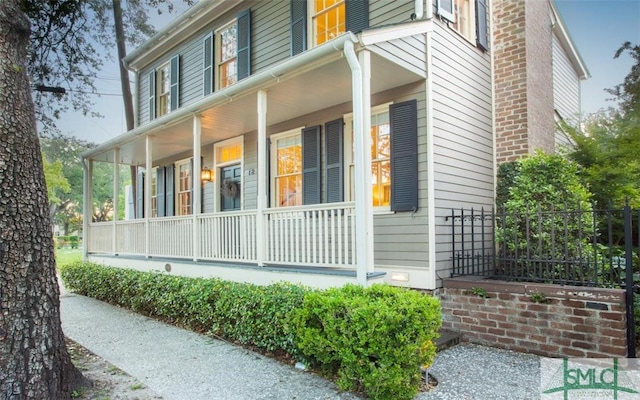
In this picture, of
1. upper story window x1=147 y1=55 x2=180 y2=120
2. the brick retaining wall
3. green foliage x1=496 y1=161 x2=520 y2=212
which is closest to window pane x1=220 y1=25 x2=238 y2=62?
upper story window x1=147 y1=55 x2=180 y2=120

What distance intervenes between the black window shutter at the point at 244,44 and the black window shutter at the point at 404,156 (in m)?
3.76

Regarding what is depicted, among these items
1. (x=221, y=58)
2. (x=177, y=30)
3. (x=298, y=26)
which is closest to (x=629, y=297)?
(x=298, y=26)

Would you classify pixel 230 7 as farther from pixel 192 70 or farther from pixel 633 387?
pixel 633 387

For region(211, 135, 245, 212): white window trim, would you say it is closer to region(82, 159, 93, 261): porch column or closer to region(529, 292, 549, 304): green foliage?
region(82, 159, 93, 261): porch column

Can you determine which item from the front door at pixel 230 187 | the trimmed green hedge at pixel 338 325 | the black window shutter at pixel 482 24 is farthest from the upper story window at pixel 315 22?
the trimmed green hedge at pixel 338 325

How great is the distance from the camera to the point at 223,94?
6.43m

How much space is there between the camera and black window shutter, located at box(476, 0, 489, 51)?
698 centimetres

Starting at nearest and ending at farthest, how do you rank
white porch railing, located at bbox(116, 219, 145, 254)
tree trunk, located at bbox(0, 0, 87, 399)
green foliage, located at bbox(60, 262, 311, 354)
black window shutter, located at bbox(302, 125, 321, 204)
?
tree trunk, located at bbox(0, 0, 87, 399) < green foliage, located at bbox(60, 262, 311, 354) < black window shutter, located at bbox(302, 125, 321, 204) < white porch railing, located at bbox(116, 219, 145, 254)

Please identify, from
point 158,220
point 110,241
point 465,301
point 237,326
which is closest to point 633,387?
point 465,301

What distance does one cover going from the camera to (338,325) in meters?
3.63

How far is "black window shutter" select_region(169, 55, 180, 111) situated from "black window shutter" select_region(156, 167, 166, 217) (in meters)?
1.85

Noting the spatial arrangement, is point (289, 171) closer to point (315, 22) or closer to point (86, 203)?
point (315, 22)

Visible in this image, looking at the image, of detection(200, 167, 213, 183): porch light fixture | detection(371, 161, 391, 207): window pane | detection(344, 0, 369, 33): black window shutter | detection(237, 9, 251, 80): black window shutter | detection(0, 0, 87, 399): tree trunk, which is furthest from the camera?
detection(200, 167, 213, 183): porch light fixture

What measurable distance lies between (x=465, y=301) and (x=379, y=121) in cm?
280
